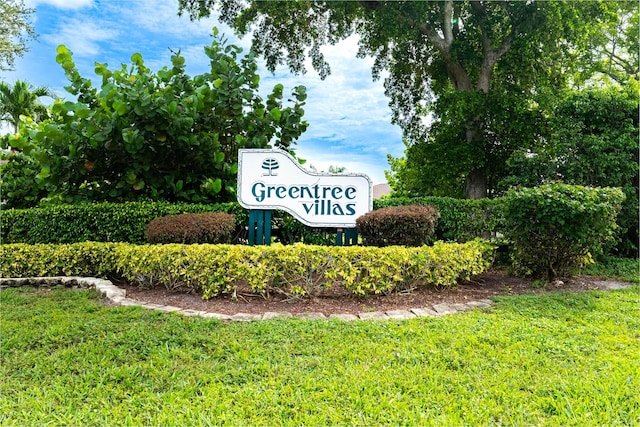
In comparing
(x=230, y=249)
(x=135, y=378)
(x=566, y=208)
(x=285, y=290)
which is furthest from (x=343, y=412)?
(x=566, y=208)

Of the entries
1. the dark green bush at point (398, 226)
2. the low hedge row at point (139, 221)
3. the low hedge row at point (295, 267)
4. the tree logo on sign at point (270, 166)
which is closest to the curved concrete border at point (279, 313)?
the low hedge row at point (295, 267)

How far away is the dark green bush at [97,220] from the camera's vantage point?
6.56m

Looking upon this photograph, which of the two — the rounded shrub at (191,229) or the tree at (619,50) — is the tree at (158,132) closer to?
the rounded shrub at (191,229)

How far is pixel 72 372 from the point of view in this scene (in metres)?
2.66

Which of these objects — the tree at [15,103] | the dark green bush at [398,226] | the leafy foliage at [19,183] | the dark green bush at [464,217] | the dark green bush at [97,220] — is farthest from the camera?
the tree at [15,103]

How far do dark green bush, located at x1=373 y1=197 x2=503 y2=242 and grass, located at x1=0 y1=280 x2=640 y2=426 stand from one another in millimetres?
3225

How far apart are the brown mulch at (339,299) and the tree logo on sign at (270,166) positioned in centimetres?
231

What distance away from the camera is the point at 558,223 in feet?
16.9

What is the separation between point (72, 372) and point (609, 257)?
821 centimetres

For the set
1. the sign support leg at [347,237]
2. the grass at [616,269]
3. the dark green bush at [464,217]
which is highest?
the dark green bush at [464,217]

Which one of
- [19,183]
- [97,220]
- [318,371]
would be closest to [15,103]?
[19,183]

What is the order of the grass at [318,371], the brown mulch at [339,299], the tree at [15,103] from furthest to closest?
the tree at [15,103] → the brown mulch at [339,299] → the grass at [318,371]

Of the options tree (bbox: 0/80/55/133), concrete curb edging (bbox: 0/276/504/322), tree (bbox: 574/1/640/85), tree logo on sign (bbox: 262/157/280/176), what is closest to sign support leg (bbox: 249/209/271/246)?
tree logo on sign (bbox: 262/157/280/176)

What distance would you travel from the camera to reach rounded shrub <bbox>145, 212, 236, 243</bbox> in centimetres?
567
